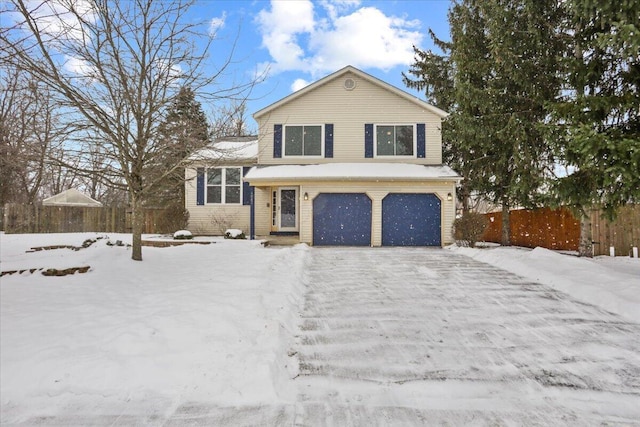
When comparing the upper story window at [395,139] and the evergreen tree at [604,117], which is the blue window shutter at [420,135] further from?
the evergreen tree at [604,117]

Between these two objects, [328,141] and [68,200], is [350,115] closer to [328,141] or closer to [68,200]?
[328,141]

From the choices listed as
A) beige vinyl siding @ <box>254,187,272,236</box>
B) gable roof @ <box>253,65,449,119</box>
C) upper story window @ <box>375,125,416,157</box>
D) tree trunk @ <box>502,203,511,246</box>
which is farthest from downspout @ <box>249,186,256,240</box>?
tree trunk @ <box>502,203,511,246</box>

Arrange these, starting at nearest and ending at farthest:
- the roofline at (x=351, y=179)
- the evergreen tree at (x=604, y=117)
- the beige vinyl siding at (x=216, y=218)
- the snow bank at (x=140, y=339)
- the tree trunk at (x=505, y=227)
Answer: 1. the snow bank at (x=140, y=339)
2. the evergreen tree at (x=604, y=117)
3. the roofline at (x=351, y=179)
4. the beige vinyl siding at (x=216, y=218)
5. the tree trunk at (x=505, y=227)

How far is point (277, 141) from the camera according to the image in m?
13.6

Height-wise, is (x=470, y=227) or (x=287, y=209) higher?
(x=287, y=209)

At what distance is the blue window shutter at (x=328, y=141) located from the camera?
43.8 feet

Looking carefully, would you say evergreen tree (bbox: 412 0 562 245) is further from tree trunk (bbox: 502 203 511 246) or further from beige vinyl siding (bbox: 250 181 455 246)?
beige vinyl siding (bbox: 250 181 455 246)

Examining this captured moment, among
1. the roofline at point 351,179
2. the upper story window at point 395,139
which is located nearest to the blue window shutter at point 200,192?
the roofline at point 351,179

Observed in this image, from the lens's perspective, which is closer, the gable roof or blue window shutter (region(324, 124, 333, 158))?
the gable roof

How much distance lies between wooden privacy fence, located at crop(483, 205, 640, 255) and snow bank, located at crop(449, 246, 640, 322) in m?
1.08

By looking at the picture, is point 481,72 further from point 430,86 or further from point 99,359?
point 99,359

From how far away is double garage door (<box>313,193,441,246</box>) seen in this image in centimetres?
1235

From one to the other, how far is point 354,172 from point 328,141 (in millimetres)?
2055

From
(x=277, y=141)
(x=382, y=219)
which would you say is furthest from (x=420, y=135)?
(x=277, y=141)
